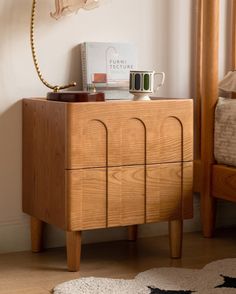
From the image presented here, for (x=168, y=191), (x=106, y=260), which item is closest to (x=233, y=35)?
(x=168, y=191)

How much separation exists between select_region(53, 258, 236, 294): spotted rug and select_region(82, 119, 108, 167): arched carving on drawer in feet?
1.11

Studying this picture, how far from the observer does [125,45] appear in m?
2.61

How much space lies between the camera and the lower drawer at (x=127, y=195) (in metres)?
2.22

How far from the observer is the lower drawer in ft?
A: 7.29

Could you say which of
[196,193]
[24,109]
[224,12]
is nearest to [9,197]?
[24,109]

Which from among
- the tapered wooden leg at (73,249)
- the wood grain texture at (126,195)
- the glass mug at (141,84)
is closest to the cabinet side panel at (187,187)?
the wood grain texture at (126,195)

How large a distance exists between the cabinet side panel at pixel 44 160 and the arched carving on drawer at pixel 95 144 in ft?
0.22

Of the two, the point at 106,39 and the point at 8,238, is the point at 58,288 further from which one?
the point at 106,39

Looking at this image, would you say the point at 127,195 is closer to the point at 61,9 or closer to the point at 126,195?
the point at 126,195

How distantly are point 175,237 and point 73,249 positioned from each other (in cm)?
35

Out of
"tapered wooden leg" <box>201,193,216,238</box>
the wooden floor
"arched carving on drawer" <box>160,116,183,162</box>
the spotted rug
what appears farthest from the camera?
"tapered wooden leg" <box>201,193,216,238</box>

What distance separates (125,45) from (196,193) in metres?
0.62

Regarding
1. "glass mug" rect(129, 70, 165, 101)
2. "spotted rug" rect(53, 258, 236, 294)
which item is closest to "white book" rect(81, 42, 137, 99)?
"glass mug" rect(129, 70, 165, 101)

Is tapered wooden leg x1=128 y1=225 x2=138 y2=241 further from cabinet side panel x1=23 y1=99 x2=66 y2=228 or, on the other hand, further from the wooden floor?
cabinet side panel x1=23 y1=99 x2=66 y2=228
